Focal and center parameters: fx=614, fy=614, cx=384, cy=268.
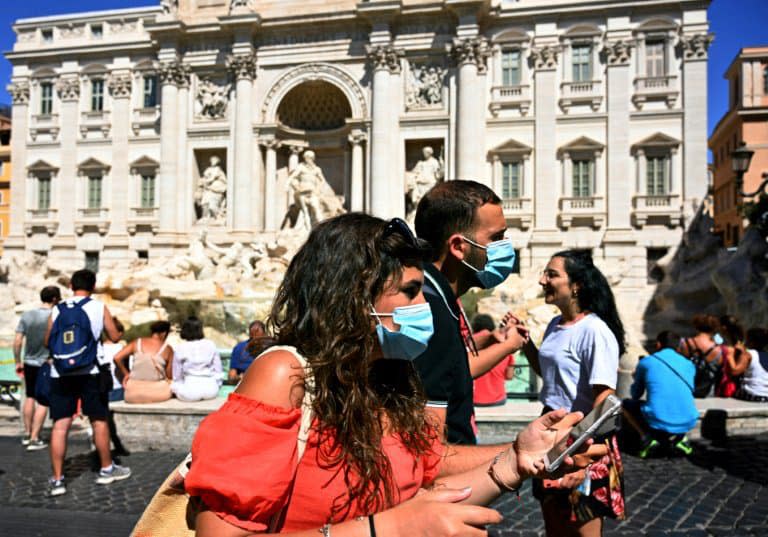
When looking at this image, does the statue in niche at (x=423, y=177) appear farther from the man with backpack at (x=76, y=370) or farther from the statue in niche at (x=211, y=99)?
the man with backpack at (x=76, y=370)

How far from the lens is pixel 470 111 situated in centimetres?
2270

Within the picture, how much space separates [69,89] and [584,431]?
30743mm

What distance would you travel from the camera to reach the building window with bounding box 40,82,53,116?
91.8 feet

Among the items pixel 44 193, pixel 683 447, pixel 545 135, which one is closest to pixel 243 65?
pixel 44 193

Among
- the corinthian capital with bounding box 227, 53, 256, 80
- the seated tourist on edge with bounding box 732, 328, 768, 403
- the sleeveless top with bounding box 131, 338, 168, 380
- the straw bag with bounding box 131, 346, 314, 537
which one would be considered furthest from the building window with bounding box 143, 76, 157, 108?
the straw bag with bounding box 131, 346, 314, 537

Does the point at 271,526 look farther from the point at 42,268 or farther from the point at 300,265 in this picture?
the point at 42,268

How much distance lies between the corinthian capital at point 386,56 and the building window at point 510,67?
3874 millimetres

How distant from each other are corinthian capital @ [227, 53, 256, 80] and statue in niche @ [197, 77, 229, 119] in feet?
3.10

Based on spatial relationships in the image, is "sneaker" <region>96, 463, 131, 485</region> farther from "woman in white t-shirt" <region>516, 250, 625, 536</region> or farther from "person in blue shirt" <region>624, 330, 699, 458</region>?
"person in blue shirt" <region>624, 330, 699, 458</region>

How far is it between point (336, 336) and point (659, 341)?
6025mm

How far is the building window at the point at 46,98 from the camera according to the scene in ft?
91.8

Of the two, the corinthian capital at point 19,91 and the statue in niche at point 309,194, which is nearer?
the statue in niche at point 309,194

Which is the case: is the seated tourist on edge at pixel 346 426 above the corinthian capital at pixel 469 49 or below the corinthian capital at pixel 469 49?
below

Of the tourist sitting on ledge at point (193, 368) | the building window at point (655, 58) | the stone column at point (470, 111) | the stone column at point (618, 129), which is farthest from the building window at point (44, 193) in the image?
the building window at point (655, 58)
